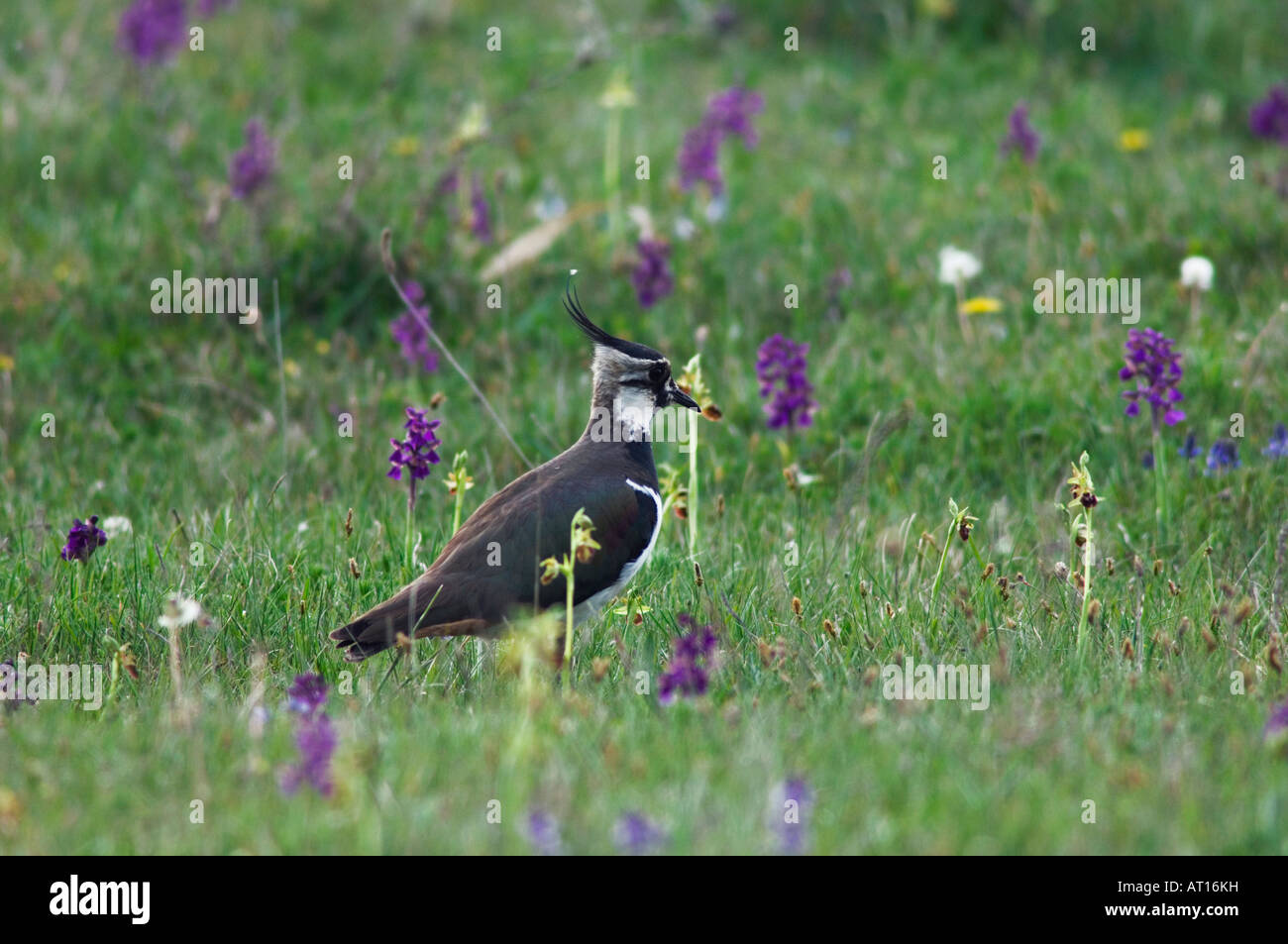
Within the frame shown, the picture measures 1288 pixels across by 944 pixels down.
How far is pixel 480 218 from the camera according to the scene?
28.6 feet

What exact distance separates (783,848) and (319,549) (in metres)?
2.99

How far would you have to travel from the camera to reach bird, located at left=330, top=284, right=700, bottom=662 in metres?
5.05

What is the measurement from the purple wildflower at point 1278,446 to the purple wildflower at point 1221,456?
170 millimetres

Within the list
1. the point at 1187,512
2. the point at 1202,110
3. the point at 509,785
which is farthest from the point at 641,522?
the point at 1202,110

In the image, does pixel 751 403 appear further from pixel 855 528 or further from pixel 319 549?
pixel 319 549

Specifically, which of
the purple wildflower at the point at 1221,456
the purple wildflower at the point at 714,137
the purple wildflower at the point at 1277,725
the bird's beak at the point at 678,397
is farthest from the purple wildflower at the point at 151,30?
the purple wildflower at the point at 1277,725

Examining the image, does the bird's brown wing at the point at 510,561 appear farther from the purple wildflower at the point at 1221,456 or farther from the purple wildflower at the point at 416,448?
the purple wildflower at the point at 1221,456

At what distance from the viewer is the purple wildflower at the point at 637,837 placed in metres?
3.45

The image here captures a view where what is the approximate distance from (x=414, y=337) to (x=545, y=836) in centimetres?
465

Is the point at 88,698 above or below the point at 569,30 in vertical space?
below

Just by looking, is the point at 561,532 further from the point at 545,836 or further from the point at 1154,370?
the point at 1154,370

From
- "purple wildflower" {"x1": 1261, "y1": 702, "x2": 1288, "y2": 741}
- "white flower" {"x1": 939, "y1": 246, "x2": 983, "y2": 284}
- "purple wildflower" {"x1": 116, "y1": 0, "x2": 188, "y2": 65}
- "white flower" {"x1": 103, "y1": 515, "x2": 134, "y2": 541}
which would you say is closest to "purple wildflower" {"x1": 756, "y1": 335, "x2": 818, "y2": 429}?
"white flower" {"x1": 939, "y1": 246, "x2": 983, "y2": 284}

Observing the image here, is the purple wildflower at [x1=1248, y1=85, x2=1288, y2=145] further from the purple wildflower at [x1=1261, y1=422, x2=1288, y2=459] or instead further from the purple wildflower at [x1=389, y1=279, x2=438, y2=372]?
the purple wildflower at [x1=389, y1=279, x2=438, y2=372]

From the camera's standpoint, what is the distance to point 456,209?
9.08 metres
